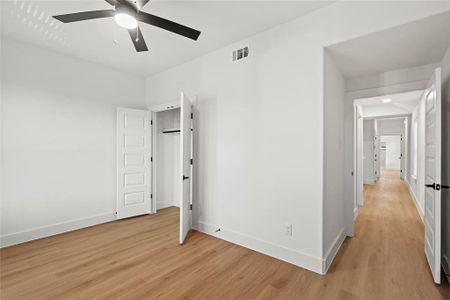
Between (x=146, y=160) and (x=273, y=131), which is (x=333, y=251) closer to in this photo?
(x=273, y=131)

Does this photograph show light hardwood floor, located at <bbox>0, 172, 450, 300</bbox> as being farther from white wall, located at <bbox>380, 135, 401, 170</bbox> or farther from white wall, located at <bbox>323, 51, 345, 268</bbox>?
white wall, located at <bbox>380, 135, 401, 170</bbox>

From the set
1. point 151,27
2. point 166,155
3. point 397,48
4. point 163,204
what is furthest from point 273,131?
point 163,204

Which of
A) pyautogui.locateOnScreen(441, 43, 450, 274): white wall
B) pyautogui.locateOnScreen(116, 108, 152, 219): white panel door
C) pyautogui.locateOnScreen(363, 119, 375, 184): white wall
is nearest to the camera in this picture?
pyautogui.locateOnScreen(441, 43, 450, 274): white wall

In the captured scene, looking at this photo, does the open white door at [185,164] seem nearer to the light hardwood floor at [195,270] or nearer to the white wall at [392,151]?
the light hardwood floor at [195,270]

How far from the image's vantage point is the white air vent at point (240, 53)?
2.98 m

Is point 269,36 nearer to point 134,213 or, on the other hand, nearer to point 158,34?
point 158,34

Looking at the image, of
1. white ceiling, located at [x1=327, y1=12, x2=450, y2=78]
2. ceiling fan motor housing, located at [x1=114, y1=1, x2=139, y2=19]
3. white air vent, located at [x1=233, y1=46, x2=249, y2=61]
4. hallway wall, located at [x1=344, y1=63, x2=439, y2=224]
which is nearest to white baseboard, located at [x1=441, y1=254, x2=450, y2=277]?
hallway wall, located at [x1=344, y1=63, x2=439, y2=224]

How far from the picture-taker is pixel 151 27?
2746mm

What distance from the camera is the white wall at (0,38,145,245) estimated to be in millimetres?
3037

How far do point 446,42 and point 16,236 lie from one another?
5927 mm

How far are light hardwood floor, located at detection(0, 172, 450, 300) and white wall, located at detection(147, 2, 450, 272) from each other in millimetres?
324

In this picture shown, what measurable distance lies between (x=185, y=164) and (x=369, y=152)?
8.12 m

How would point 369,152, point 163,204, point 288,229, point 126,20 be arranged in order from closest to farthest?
point 126,20, point 288,229, point 163,204, point 369,152

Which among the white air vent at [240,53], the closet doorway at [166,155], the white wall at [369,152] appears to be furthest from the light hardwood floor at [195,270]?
the white wall at [369,152]
